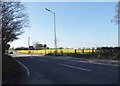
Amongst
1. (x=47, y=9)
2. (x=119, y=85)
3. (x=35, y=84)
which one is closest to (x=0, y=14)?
(x=35, y=84)

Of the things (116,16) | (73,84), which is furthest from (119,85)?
(116,16)

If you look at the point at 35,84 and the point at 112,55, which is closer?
the point at 35,84

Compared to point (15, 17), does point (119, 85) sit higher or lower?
lower

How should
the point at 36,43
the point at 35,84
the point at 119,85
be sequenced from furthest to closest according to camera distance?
1. the point at 36,43
2. the point at 35,84
3. the point at 119,85

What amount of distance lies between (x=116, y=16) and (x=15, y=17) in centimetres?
1627

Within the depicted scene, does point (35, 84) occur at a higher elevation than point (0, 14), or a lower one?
lower

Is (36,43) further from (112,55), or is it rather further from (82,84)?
(82,84)

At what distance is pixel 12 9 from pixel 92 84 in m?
36.5

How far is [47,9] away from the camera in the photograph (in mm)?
68000

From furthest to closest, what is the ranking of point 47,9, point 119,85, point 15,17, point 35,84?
point 47,9 → point 15,17 → point 35,84 → point 119,85

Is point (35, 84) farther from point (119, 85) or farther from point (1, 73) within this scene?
point (119, 85)

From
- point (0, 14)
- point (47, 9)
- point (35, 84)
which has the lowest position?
point (35, 84)

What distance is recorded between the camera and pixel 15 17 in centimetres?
5484

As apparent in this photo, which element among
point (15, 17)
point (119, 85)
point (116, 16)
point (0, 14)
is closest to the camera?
point (119, 85)
